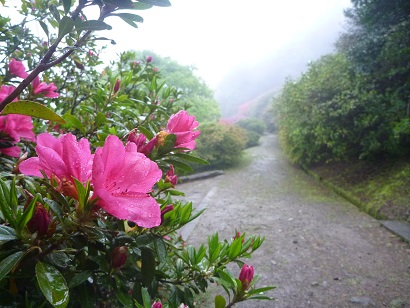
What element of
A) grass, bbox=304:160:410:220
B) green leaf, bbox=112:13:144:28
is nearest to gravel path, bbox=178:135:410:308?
grass, bbox=304:160:410:220

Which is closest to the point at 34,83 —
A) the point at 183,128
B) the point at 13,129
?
the point at 13,129

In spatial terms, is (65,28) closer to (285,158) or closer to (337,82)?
(337,82)

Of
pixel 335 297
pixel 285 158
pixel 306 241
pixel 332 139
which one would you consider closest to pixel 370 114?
pixel 332 139

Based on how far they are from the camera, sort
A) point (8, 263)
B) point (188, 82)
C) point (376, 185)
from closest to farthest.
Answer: point (8, 263) → point (376, 185) → point (188, 82)

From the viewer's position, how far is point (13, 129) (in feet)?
2.43

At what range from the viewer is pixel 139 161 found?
487 millimetres

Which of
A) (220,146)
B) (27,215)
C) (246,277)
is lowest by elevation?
(220,146)

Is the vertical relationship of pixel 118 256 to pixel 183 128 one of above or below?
below

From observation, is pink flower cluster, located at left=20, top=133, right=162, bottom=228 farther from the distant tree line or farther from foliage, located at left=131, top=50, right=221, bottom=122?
foliage, located at left=131, top=50, right=221, bottom=122

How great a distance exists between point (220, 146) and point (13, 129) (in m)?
7.07

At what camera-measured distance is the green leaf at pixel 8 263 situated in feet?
1.40

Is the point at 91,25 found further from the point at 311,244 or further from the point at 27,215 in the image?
the point at 311,244

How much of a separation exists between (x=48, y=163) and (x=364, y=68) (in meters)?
5.33

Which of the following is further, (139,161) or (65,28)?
(65,28)
